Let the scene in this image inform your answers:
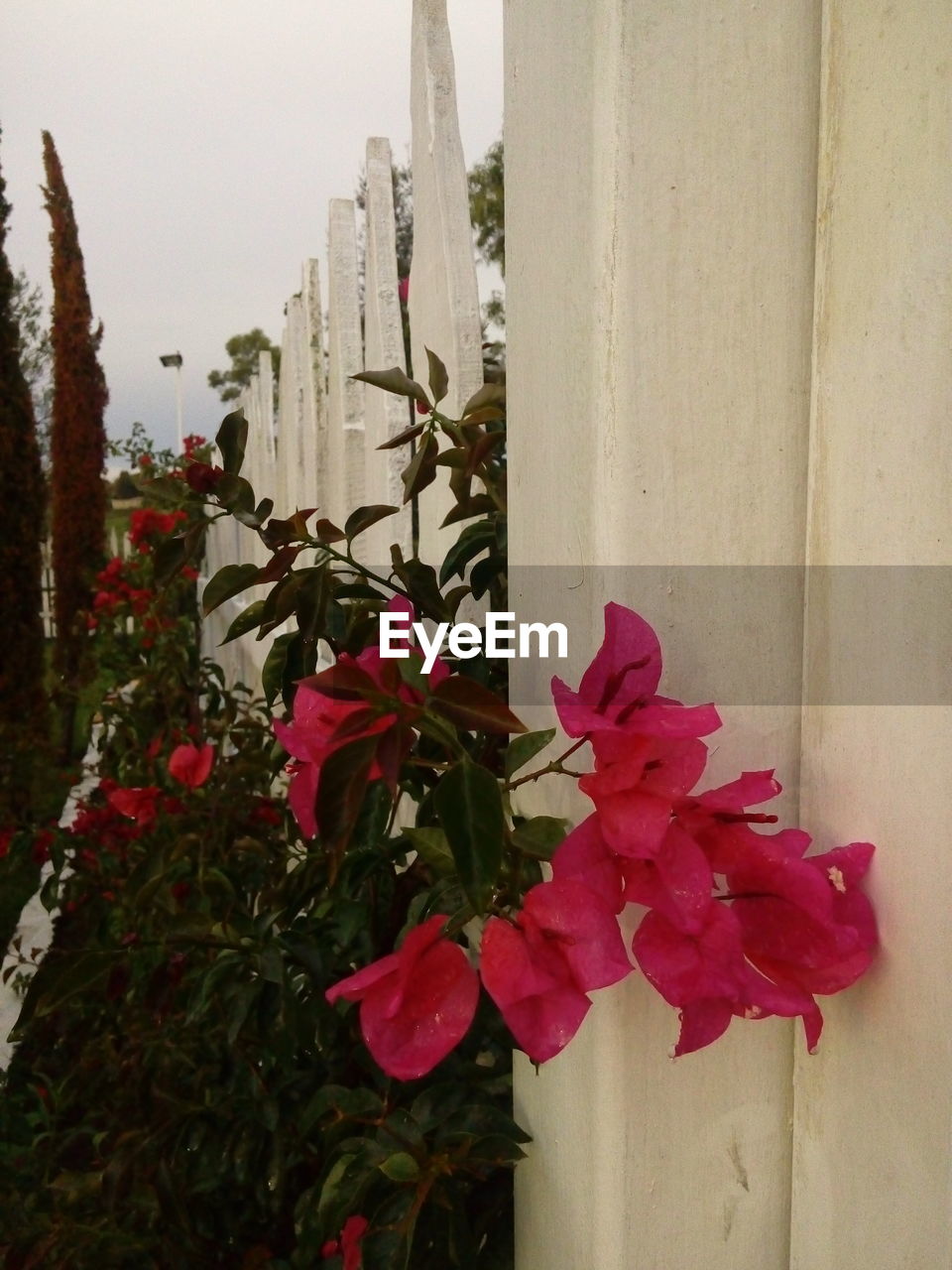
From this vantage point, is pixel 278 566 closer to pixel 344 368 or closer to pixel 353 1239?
pixel 353 1239

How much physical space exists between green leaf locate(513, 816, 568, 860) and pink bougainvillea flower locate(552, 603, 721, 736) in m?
0.12

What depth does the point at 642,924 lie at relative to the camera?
0.57 m

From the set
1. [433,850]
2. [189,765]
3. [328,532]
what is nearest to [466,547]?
[328,532]

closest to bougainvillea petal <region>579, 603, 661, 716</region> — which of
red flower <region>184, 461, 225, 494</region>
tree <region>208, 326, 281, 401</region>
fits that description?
red flower <region>184, 461, 225, 494</region>

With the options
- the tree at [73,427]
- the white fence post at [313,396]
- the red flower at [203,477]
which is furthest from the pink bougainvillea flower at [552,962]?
the tree at [73,427]

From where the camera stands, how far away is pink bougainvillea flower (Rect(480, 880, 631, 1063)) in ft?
1.76

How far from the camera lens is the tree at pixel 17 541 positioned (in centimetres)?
622

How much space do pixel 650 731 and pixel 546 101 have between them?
19.3 inches

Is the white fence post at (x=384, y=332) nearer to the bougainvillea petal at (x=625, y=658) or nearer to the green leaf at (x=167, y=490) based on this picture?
the green leaf at (x=167, y=490)

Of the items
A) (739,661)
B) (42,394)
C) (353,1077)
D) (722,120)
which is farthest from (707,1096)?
(42,394)

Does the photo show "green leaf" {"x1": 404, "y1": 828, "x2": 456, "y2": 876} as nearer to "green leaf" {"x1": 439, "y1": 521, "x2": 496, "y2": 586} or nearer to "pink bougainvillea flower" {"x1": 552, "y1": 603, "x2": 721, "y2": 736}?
"pink bougainvillea flower" {"x1": 552, "y1": 603, "x2": 721, "y2": 736}

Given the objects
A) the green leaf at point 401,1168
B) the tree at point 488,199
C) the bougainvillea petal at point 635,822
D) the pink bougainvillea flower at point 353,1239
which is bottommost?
the pink bougainvillea flower at point 353,1239

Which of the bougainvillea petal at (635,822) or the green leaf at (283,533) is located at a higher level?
the green leaf at (283,533)

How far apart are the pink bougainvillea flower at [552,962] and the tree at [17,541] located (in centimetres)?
600
